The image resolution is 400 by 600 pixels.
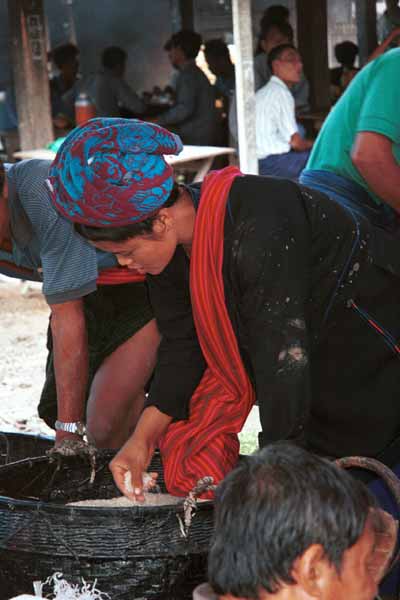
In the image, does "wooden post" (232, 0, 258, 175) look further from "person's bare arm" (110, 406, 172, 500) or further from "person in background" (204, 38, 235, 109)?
"person's bare arm" (110, 406, 172, 500)

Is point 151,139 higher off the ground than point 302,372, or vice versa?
point 151,139

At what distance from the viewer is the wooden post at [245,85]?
6770mm

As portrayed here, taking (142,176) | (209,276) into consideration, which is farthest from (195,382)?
(142,176)

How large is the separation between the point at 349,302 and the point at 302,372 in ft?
0.86

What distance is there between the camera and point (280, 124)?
286 inches

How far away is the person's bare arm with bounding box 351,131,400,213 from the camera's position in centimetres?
254

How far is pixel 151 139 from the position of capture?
2006mm

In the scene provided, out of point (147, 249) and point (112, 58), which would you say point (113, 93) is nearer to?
point (112, 58)

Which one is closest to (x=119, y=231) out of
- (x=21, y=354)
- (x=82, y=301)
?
(x=82, y=301)

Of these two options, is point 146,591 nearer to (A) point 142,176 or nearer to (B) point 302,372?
(B) point 302,372

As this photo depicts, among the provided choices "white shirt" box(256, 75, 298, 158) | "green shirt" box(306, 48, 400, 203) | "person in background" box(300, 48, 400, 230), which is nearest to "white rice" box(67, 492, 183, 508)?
"person in background" box(300, 48, 400, 230)

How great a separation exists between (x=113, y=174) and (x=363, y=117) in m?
0.89

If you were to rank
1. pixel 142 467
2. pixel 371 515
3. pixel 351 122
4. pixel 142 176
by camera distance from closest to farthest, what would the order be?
pixel 371 515, pixel 142 176, pixel 142 467, pixel 351 122

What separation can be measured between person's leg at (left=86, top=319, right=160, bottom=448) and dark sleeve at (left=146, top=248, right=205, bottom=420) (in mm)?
620
